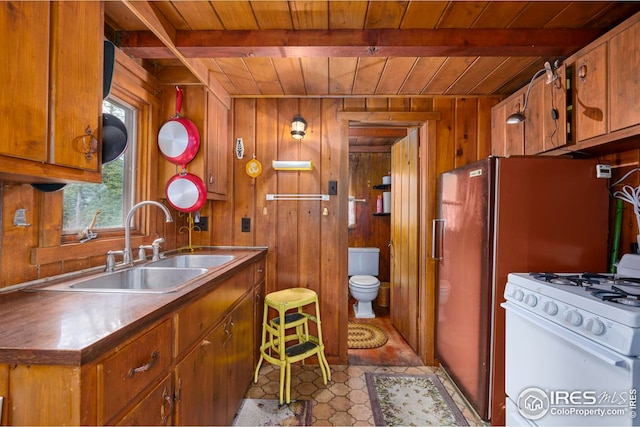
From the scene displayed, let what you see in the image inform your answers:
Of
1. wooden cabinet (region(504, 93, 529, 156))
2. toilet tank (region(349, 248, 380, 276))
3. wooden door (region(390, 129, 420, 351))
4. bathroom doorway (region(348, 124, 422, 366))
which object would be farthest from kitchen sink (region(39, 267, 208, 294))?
bathroom doorway (region(348, 124, 422, 366))

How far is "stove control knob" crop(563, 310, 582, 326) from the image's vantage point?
1003mm

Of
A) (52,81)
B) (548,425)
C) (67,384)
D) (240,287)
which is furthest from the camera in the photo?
(240,287)

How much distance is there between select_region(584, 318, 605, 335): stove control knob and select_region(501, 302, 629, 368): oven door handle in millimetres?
44

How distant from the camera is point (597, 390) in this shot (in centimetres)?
93

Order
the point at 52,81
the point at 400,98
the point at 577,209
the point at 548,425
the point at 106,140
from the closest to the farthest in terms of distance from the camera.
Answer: the point at 52,81
the point at 548,425
the point at 106,140
the point at 577,209
the point at 400,98

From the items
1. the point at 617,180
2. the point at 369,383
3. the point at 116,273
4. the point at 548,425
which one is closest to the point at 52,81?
the point at 116,273

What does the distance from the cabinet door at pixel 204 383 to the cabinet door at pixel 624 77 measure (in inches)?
83.5

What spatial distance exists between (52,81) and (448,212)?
7.23 feet

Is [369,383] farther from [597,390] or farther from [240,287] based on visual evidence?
[597,390]

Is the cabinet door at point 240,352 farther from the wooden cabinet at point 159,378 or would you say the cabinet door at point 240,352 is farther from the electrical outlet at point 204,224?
the electrical outlet at point 204,224

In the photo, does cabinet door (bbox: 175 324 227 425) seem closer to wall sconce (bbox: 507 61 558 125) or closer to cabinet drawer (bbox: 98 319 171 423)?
cabinet drawer (bbox: 98 319 171 423)

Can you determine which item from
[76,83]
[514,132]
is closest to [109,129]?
[76,83]

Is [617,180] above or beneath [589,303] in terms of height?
above

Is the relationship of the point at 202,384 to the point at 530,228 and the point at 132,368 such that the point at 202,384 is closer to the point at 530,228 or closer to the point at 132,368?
the point at 132,368
